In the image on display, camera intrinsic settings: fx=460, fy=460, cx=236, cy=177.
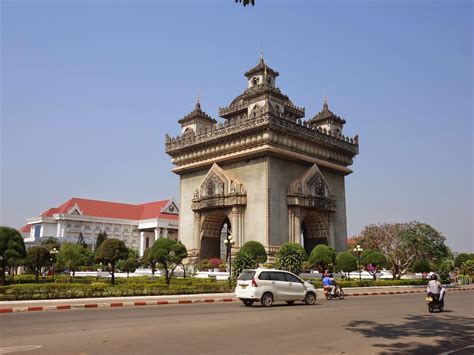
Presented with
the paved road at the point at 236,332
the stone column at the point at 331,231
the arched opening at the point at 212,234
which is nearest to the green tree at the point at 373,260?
the stone column at the point at 331,231

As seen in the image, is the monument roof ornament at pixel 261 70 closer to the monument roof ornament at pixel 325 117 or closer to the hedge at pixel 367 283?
the monument roof ornament at pixel 325 117

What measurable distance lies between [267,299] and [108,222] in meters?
72.2

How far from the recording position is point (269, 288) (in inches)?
680

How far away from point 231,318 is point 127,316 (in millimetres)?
3093

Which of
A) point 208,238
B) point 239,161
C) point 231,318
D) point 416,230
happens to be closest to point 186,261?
point 208,238

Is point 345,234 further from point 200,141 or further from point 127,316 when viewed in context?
point 127,316

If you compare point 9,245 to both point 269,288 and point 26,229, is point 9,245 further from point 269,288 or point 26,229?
point 26,229

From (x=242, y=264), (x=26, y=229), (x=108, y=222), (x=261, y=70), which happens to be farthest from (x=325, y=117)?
(x=26, y=229)

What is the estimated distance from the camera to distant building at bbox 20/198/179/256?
82062 millimetres

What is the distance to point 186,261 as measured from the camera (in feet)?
134

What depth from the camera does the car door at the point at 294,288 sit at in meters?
17.9

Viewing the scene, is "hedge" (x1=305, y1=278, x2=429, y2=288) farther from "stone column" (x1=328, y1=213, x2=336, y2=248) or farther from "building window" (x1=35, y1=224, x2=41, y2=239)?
"building window" (x1=35, y1=224, x2=41, y2=239)

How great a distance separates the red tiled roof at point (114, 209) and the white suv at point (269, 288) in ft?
222

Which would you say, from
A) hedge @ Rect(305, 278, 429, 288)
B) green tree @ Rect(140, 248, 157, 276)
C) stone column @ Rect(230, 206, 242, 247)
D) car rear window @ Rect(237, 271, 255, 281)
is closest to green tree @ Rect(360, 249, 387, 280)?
hedge @ Rect(305, 278, 429, 288)
